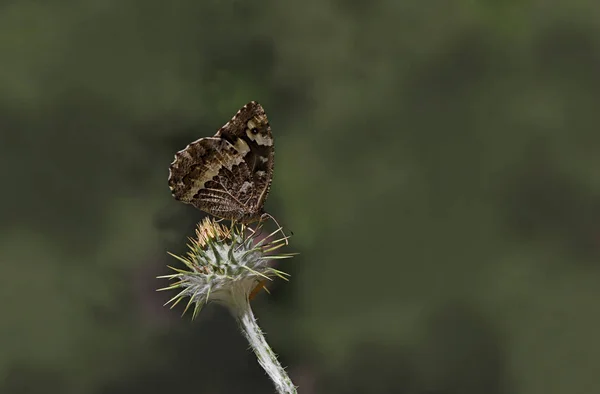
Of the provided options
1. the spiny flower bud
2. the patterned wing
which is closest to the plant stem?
the spiny flower bud

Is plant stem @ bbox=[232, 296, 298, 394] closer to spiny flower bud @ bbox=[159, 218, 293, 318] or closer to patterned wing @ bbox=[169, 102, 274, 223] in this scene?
spiny flower bud @ bbox=[159, 218, 293, 318]

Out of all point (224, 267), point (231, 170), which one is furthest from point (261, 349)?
point (231, 170)

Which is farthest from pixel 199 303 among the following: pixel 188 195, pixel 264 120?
pixel 264 120

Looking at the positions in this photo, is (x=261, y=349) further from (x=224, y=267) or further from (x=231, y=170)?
(x=231, y=170)

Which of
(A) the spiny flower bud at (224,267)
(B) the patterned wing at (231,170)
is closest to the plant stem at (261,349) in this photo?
(A) the spiny flower bud at (224,267)

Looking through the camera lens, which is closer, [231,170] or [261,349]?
[261,349]

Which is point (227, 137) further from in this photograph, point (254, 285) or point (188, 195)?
point (254, 285)

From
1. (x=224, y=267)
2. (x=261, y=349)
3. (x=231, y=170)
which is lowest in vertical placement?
(x=261, y=349)

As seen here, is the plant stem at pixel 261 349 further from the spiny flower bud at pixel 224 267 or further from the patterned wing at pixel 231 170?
the patterned wing at pixel 231 170

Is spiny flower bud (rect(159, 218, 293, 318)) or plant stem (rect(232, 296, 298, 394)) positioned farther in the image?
spiny flower bud (rect(159, 218, 293, 318))
